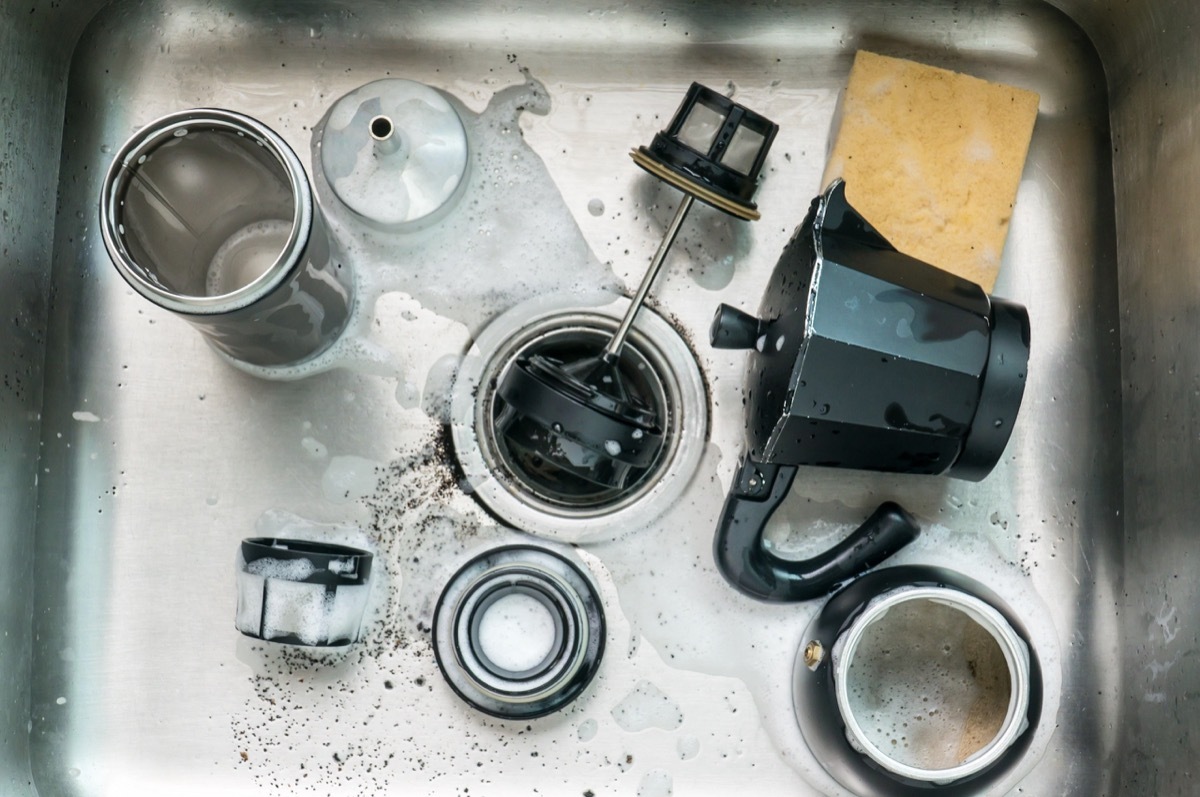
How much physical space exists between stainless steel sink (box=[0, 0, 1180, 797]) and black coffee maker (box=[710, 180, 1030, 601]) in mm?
97

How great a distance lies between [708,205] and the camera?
0.63 meters

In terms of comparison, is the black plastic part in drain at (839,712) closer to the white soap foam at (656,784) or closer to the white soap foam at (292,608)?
the white soap foam at (656,784)

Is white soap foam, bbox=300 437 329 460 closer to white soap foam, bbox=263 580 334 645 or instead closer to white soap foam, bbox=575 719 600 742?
white soap foam, bbox=263 580 334 645

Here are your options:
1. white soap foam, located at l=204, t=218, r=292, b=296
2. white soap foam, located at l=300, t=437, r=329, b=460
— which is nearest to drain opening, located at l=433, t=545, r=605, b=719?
white soap foam, located at l=300, t=437, r=329, b=460

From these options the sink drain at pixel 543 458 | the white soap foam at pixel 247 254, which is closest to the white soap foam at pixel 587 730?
the sink drain at pixel 543 458

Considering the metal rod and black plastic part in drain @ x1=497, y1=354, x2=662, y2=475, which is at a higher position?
the metal rod

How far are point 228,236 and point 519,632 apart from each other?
308 mm

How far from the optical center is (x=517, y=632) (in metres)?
0.62

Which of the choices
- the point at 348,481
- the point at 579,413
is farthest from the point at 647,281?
the point at 348,481

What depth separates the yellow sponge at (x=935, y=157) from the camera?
625mm

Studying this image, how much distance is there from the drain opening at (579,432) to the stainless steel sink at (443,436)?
4cm

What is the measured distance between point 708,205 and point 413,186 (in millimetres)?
187

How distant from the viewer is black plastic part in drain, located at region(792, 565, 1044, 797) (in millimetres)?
548

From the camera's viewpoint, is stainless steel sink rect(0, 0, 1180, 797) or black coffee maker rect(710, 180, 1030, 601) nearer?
black coffee maker rect(710, 180, 1030, 601)
